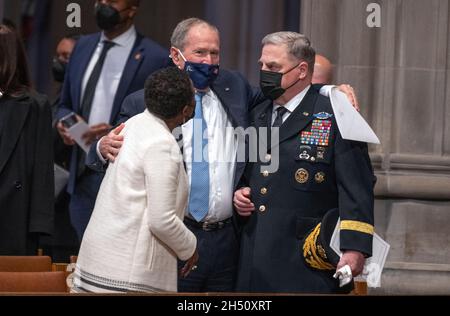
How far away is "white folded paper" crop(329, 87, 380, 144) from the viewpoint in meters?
7.36

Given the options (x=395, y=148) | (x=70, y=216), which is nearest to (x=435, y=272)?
(x=395, y=148)

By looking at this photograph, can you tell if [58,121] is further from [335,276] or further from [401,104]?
[335,276]

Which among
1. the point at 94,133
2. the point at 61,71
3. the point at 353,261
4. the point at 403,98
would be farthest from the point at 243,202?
the point at 61,71

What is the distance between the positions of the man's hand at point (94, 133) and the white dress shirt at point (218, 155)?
1.89 metres

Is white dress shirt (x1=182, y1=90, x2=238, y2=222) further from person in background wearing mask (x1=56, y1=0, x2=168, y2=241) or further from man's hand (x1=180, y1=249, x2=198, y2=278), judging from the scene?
person in background wearing mask (x1=56, y1=0, x2=168, y2=241)

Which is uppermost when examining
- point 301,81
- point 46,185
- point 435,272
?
point 301,81

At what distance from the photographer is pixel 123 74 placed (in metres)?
9.51

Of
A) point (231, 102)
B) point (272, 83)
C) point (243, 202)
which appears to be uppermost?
point (272, 83)

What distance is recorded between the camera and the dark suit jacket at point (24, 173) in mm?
8133

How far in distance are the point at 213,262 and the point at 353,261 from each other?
0.71 meters

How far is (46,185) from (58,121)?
5.22 feet

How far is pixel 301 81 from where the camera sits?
7637 mm

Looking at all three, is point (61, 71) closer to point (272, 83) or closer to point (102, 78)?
point (102, 78)

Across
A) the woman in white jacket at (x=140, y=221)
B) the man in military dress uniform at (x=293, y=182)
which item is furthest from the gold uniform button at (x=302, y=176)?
the woman in white jacket at (x=140, y=221)
